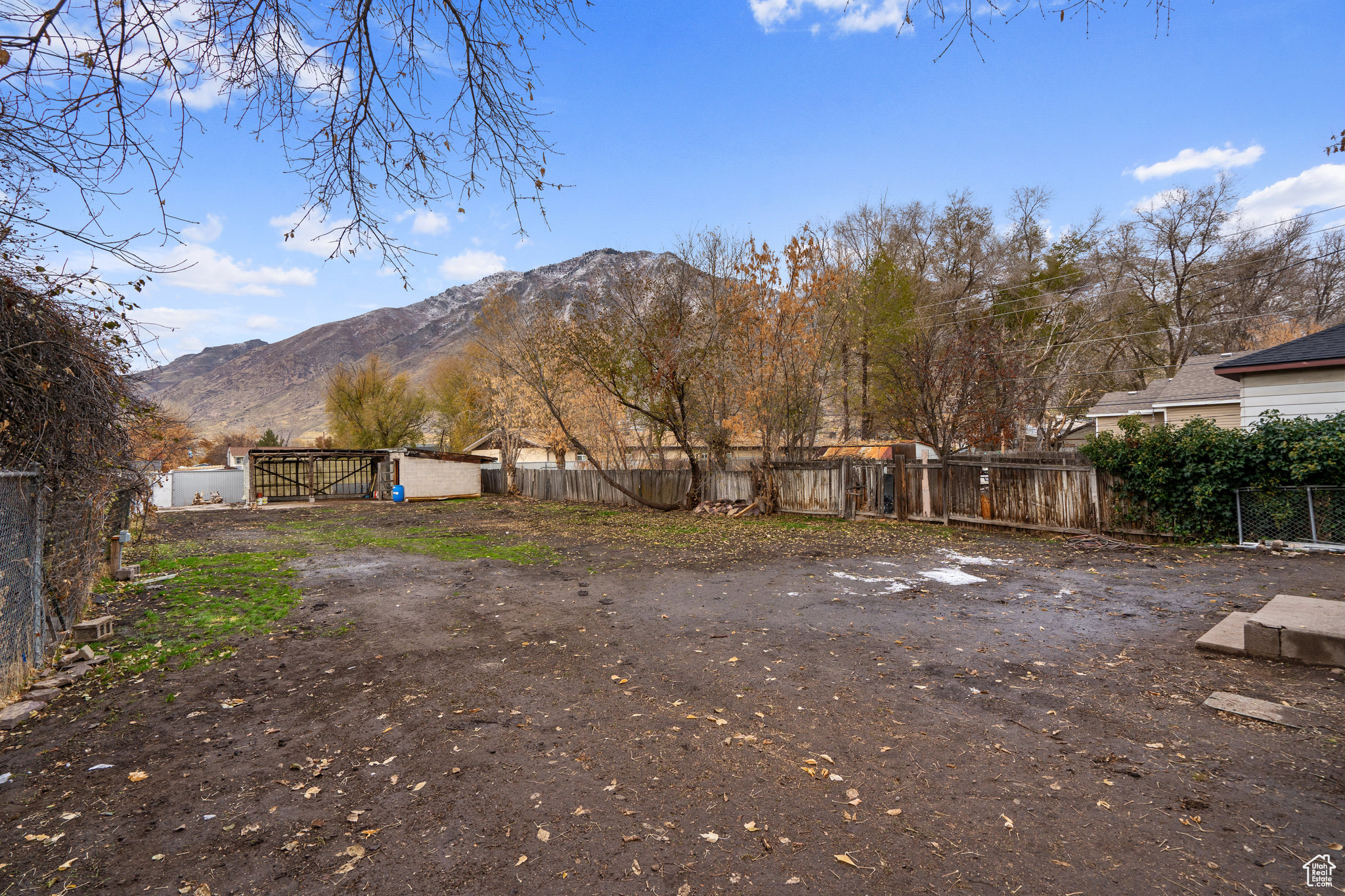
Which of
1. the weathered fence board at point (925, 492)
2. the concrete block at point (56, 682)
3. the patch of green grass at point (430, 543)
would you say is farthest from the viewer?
the weathered fence board at point (925, 492)

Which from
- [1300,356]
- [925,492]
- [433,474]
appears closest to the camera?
[1300,356]

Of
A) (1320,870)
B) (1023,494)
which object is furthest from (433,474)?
(1320,870)

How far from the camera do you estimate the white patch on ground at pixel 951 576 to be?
798 centimetres

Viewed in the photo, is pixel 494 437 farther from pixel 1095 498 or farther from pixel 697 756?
pixel 697 756

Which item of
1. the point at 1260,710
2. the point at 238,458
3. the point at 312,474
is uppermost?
the point at 238,458

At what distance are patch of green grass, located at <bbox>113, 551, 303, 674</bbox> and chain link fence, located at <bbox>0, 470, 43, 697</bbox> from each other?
0.69m

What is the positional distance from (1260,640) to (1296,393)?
324 inches

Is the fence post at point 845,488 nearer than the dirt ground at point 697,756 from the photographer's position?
No

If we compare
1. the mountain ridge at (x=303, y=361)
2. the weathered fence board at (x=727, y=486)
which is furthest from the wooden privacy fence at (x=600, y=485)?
the mountain ridge at (x=303, y=361)

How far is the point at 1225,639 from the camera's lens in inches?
190

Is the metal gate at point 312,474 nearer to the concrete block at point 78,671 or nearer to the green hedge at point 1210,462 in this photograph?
the concrete block at point 78,671

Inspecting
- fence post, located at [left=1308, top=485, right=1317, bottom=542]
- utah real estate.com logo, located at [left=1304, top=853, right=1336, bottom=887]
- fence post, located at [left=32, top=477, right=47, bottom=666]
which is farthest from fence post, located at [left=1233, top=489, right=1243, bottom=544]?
fence post, located at [left=32, top=477, right=47, bottom=666]

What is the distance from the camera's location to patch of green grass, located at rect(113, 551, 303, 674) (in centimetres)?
536

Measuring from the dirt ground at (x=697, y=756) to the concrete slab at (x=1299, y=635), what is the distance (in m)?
0.13
